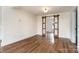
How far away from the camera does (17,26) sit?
2777mm

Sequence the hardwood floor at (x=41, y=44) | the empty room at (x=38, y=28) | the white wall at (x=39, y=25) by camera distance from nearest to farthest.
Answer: the hardwood floor at (x=41, y=44)
the empty room at (x=38, y=28)
the white wall at (x=39, y=25)

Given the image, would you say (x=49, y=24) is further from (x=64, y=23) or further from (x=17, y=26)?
(x=17, y=26)

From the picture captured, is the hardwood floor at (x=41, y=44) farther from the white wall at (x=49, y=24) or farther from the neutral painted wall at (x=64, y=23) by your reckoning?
the white wall at (x=49, y=24)

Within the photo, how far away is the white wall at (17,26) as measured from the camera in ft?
8.92

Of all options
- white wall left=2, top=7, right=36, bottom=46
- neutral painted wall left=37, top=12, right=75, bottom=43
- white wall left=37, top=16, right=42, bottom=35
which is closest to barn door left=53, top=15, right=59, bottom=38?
neutral painted wall left=37, top=12, right=75, bottom=43

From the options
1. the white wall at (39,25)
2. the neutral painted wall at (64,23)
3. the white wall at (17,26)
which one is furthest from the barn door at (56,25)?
the white wall at (17,26)

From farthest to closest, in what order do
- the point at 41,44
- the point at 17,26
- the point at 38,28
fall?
the point at 38,28 < the point at 17,26 < the point at 41,44

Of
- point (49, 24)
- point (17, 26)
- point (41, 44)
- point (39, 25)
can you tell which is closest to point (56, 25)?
point (49, 24)

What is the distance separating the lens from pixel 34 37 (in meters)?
2.88

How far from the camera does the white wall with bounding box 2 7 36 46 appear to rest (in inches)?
107

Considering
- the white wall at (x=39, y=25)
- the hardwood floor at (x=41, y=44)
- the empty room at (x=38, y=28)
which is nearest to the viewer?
the hardwood floor at (x=41, y=44)
